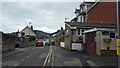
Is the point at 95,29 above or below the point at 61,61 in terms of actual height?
above

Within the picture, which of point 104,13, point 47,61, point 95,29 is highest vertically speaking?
point 104,13

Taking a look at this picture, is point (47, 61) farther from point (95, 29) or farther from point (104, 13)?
point (104, 13)

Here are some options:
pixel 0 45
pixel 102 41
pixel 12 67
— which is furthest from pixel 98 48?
pixel 0 45

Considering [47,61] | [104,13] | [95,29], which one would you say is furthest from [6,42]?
[104,13]

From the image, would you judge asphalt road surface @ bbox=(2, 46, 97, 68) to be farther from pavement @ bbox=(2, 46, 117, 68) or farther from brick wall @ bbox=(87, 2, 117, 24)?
brick wall @ bbox=(87, 2, 117, 24)

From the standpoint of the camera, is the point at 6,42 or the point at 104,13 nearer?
the point at 6,42

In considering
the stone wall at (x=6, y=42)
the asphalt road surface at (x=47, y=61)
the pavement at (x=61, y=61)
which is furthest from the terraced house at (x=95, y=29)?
the stone wall at (x=6, y=42)

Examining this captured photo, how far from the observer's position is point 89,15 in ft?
110

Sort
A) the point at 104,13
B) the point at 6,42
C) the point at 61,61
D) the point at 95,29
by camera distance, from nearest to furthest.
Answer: the point at 61,61 < the point at 95,29 < the point at 6,42 < the point at 104,13

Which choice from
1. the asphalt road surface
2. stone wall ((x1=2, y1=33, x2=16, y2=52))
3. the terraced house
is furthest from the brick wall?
stone wall ((x1=2, y1=33, x2=16, y2=52))

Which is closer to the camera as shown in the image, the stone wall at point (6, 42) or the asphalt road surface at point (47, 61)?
the asphalt road surface at point (47, 61)

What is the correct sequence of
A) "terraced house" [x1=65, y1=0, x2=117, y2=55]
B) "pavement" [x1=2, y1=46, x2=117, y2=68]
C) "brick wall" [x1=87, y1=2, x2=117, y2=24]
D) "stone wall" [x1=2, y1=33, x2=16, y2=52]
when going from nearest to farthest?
"pavement" [x1=2, y1=46, x2=117, y2=68] → "terraced house" [x1=65, y1=0, x2=117, y2=55] → "stone wall" [x1=2, y1=33, x2=16, y2=52] → "brick wall" [x1=87, y1=2, x2=117, y2=24]

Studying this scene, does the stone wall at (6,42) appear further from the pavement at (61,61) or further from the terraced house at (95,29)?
the terraced house at (95,29)

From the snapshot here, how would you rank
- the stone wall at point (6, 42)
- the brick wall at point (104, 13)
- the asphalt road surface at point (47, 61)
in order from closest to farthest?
1. the asphalt road surface at point (47, 61)
2. the stone wall at point (6, 42)
3. the brick wall at point (104, 13)
